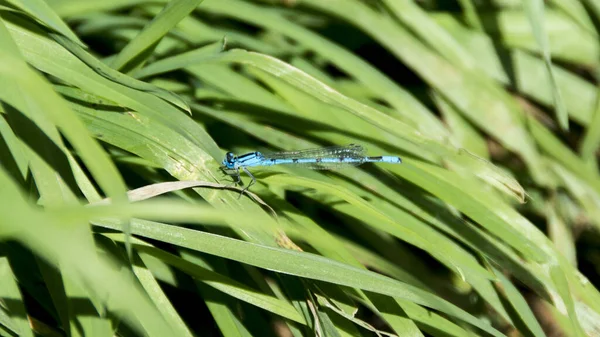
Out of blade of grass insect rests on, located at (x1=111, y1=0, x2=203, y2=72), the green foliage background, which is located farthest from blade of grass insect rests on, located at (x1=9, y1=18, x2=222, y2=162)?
blade of grass insect rests on, located at (x1=111, y1=0, x2=203, y2=72)

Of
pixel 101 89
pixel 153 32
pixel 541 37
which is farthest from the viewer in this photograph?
pixel 541 37

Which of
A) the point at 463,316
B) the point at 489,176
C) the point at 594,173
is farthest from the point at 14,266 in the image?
the point at 594,173

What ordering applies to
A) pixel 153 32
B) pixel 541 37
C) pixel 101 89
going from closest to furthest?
pixel 101 89 → pixel 153 32 → pixel 541 37

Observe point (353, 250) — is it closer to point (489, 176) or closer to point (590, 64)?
point (489, 176)

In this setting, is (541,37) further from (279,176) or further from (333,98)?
(279,176)

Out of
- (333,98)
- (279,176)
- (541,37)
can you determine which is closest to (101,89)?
(279,176)

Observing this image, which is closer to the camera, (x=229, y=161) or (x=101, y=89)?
(x=101, y=89)

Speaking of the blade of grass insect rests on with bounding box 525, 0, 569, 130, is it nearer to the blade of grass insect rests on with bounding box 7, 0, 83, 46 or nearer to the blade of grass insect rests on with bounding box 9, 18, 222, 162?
the blade of grass insect rests on with bounding box 9, 18, 222, 162
